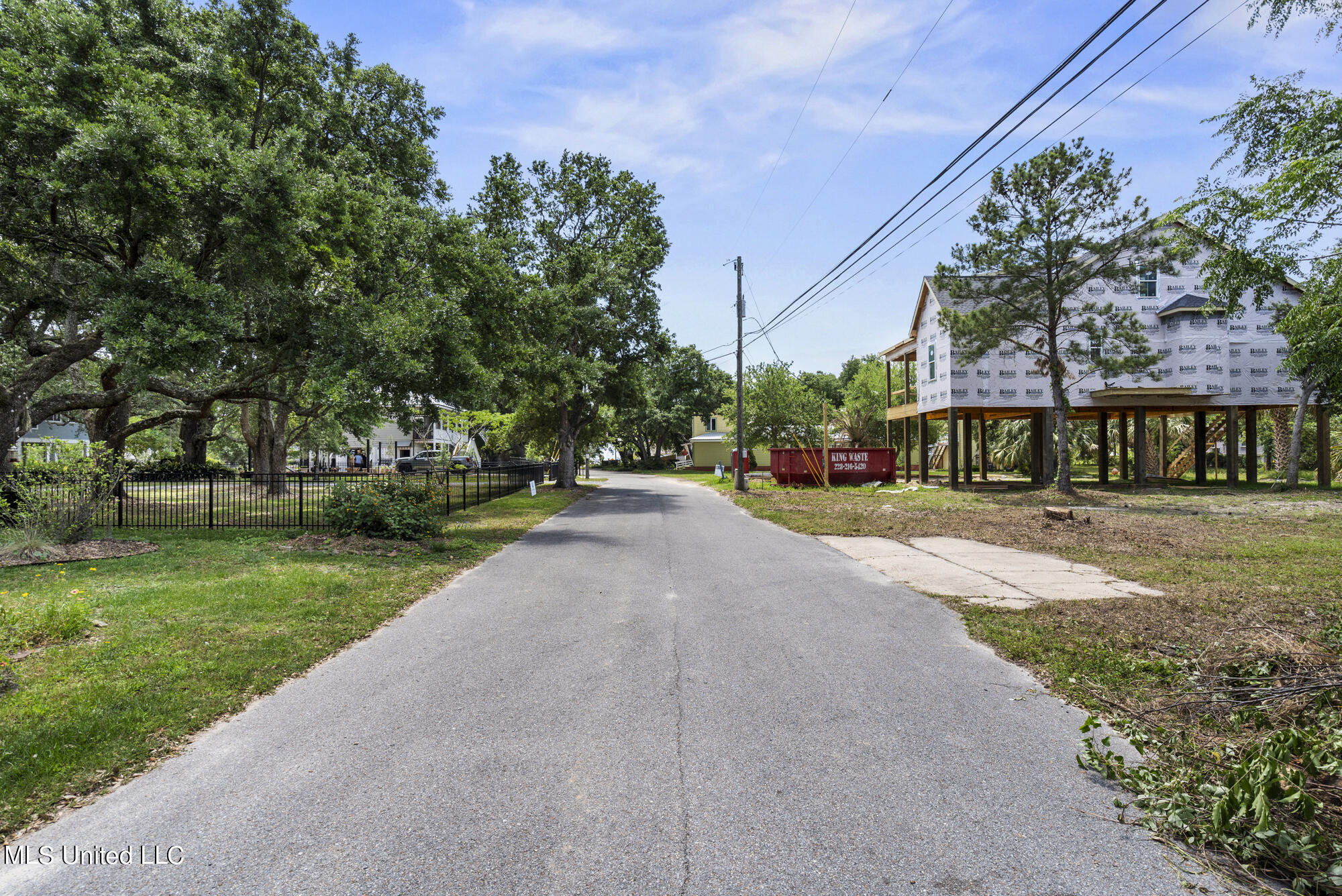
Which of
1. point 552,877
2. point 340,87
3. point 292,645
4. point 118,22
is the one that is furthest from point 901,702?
point 340,87

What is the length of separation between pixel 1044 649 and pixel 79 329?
28212 millimetres

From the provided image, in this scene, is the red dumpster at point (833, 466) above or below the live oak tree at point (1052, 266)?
below

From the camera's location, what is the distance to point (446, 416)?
1120 inches

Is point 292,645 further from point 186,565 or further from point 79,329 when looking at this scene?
point 79,329

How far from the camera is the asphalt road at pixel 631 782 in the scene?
8.91 feet

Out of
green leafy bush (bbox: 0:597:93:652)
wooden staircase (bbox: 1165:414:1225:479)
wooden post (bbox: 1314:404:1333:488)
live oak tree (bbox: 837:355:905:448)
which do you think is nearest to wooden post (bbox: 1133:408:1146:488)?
wooden post (bbox: 1314:404:1333:488)

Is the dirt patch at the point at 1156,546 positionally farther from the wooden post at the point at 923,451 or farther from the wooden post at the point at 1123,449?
the wooden post at the point at 1123,449

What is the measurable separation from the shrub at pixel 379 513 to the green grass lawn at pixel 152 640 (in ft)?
3.47

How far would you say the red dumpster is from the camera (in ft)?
106

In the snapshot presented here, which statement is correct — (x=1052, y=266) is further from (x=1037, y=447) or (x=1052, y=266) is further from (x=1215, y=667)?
(x=1215, y=667)

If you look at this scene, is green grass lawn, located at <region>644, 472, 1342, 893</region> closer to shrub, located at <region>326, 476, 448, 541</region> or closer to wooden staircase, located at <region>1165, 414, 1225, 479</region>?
shrub, located at <region>326, 476, 448, 541</region>

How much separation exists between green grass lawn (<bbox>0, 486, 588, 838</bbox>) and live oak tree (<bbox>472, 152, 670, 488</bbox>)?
53.3ft

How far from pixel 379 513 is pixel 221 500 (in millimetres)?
9183

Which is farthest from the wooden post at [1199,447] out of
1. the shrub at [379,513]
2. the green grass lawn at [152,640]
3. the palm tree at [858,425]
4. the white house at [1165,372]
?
the green grass lawn at [152,640]
